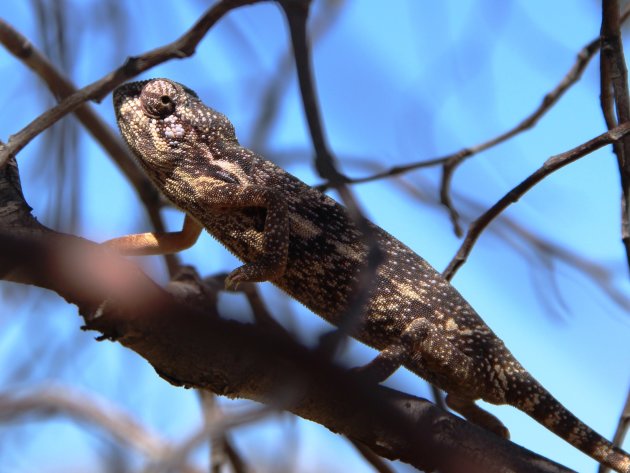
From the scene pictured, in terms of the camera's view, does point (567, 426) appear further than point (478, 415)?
No

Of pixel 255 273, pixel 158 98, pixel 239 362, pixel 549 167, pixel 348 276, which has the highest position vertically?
pixel 158 98

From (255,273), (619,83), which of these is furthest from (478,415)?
(619,83)

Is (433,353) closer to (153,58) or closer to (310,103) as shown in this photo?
(310,103)

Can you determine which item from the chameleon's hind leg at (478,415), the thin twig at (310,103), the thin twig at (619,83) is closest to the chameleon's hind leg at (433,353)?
the chameleon's hind leg at (478,415)

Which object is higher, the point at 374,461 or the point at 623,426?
the point at 623,426

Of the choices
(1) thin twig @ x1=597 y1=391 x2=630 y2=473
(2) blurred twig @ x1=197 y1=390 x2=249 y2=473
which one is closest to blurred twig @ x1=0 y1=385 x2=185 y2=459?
(2) blurred twig @ x1=197 y1=390 x2=249 y2=473

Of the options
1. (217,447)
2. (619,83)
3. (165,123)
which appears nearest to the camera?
(619,83)

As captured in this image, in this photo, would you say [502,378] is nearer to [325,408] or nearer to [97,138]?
[325,408]

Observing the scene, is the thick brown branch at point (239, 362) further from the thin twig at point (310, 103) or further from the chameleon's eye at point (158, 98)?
the chameleon's eye at point (158, 98)
